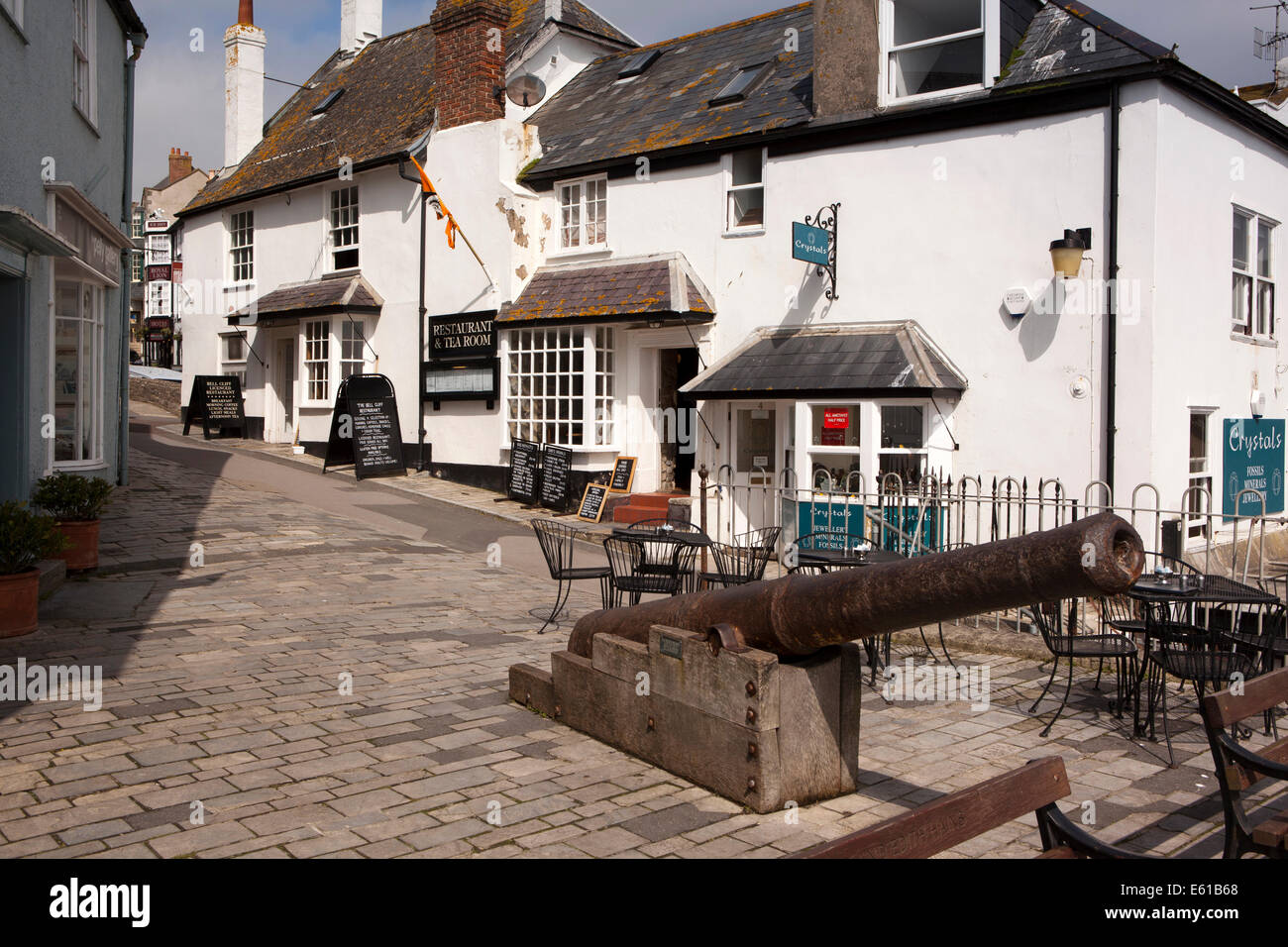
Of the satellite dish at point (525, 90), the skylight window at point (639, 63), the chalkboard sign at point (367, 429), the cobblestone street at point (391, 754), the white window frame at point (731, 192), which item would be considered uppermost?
the skylight window at point (639, 63)

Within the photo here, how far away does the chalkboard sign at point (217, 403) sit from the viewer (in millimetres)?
23938

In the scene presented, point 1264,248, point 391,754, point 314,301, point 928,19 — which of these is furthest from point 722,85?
point 391,754

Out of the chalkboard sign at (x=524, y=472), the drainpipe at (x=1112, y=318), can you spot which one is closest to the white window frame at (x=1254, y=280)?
the drainpipe at (x=1112, y=318)

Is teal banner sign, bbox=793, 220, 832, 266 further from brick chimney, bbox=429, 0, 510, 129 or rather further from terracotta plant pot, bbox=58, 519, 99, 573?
terracotta plant pot, bbox=58, 519, 99, 573

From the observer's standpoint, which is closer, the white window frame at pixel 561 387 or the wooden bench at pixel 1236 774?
the wooden bench at pixel 1236 774

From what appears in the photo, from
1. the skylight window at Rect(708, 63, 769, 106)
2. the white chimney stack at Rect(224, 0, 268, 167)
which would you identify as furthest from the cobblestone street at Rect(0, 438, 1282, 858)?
the white chimney stack at Rect(224, 0, 268, 167)

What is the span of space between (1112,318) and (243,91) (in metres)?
23.1

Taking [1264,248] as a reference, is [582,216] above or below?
above

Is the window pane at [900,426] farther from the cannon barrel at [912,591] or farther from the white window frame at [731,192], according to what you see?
the cannon barrel at [912,591]

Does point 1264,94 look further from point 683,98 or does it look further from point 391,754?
point 391,754

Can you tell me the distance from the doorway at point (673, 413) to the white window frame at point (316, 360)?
7.98 metres

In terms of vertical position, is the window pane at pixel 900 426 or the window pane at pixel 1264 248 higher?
the window pane at pixel 1264 248

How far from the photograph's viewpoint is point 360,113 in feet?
75.2

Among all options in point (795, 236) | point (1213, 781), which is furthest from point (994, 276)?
point (1213, 781)
